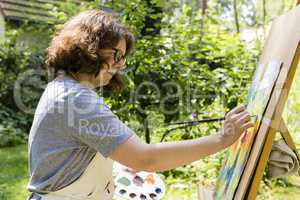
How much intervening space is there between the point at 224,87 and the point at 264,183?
880mm

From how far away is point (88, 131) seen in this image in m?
1.23

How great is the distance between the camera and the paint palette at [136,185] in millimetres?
1836

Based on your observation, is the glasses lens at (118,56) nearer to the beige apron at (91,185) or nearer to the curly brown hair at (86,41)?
the curly brown hair at (86,41)

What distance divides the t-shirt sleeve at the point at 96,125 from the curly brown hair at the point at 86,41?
6.0 inches

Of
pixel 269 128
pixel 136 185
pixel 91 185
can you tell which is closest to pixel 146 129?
pixel 136 185

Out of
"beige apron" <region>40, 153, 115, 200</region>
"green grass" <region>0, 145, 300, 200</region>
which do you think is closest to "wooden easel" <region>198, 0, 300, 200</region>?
"beige apron" <region>40, 153, 115, 200</region>

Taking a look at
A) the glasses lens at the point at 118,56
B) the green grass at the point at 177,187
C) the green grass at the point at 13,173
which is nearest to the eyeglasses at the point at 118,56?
the glasses lens at the point at 118,56

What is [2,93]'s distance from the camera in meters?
5.50

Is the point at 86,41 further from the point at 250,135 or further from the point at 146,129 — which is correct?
the point at 146,129

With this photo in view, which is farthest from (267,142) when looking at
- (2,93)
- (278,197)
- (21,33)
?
(21,33)

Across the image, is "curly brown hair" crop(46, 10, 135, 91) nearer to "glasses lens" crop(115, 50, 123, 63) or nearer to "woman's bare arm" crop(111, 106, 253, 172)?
"glasses lens" crop(115, 50, 123, 63)

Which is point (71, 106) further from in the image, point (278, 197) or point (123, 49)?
point (278, 197)

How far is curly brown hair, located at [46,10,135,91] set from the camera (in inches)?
53.1

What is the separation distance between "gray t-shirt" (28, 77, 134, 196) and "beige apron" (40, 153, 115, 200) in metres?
0.02
